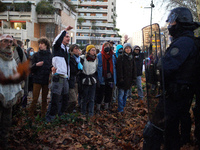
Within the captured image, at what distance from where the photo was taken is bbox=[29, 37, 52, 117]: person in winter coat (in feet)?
19.0

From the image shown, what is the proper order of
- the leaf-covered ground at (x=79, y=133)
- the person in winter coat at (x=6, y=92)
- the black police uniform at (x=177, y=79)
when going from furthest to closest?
the leaf-covered ground at (x=79, y=133) < the person in winter coat at (x=6, y=92) < the black police uniform at (x=177, y=79)

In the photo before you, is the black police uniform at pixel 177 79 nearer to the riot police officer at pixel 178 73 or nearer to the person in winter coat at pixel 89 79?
the riot police officer at pixel 178 73

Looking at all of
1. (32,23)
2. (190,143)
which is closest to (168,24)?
(190,143)

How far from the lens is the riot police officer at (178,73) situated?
9.21 feet

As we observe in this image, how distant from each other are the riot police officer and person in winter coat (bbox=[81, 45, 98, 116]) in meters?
3.51

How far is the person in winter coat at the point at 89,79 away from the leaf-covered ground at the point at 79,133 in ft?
1.82

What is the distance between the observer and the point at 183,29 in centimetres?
305

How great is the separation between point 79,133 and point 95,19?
70522mm

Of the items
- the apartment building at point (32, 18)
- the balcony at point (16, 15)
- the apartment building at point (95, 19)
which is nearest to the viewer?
the apartment building at point (32, 18)

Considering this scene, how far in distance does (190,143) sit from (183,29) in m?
2.09

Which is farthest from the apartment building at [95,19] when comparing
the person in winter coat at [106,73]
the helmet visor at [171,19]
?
the helmet visor at [171,19]

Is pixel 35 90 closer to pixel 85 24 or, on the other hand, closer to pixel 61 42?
Answer: pixel 61 42

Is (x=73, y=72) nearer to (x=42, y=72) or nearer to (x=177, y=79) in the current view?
(x=42, y=72)

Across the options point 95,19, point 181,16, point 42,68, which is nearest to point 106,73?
point 42,68
